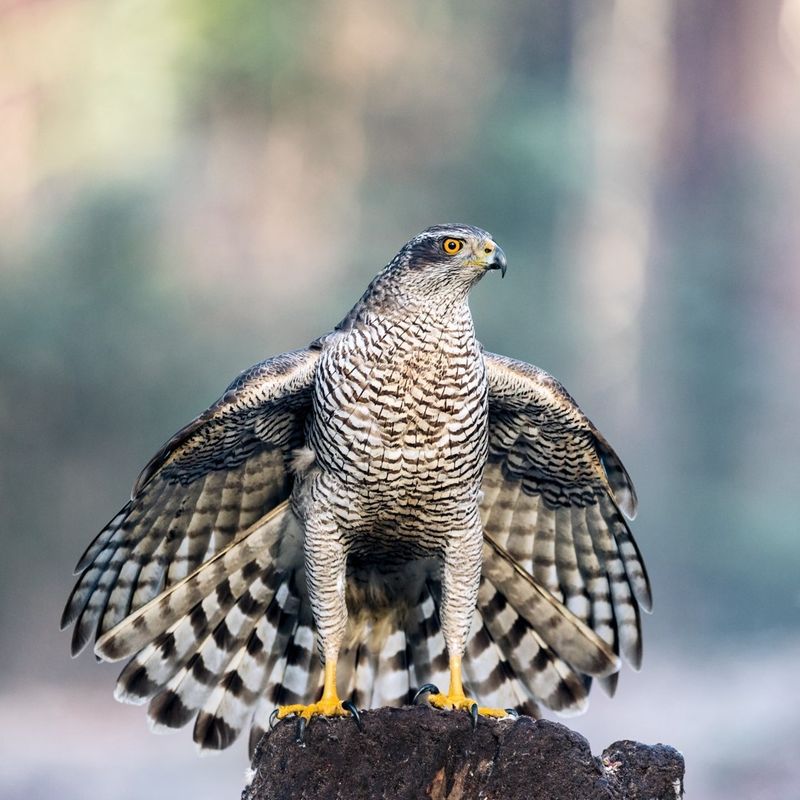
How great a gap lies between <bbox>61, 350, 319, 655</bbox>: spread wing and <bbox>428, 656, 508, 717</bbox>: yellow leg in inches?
30.3

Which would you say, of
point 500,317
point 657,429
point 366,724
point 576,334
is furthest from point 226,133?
point 366,724

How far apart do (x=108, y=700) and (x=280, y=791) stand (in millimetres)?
3068

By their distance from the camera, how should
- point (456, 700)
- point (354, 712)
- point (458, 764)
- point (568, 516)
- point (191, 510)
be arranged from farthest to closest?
1. point (568, 516)
2. point (191, 510)
3. point (456, 700)
4. point (354, 712)
5. point (458, 764)

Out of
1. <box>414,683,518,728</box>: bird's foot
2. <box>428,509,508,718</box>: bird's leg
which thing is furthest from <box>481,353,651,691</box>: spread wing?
<box>414,683,518,728</box>: bird's foot

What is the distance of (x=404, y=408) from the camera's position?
302 centimetres

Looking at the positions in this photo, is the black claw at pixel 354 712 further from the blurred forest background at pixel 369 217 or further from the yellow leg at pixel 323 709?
the blurred forest background at pixel 369 217

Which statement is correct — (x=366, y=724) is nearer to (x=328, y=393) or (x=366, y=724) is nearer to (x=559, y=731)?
(x=559, y=731)

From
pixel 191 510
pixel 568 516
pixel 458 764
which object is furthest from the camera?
pixel 568 516

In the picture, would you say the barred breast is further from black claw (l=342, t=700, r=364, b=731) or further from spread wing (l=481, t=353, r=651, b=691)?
black claw (l=342, t=700, r=364, b=731)

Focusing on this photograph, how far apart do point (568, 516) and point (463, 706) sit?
2.89 ft

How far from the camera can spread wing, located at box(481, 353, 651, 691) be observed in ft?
11.6

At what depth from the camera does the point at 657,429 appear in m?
6.06

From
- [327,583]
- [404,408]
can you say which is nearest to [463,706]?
[327,583]

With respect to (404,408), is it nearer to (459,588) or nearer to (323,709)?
(459,588)
